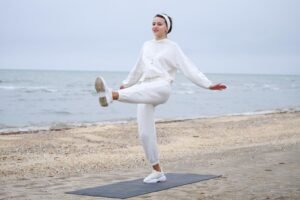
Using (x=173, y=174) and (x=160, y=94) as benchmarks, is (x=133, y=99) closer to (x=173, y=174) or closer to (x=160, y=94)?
(x=160, y=94)

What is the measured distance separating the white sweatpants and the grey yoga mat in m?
0.37

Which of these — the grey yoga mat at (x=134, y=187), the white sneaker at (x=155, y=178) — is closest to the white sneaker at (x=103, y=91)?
the grey yoga mat at (x=134, y=187)

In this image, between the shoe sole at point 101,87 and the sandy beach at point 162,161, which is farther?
the sandy beach at point 162,161

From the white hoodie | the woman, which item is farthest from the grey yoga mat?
the white hoodie

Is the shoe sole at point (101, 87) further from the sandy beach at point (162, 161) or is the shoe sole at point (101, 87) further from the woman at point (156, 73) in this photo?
the sandy beach at point (162, 161)

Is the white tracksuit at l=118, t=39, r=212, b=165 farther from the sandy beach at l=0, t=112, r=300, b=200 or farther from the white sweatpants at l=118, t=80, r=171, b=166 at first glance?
the sandy beach at l=0, t=112, r=300, b=200

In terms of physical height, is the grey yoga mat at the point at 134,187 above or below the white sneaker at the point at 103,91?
below

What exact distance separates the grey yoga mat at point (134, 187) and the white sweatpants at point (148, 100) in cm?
37

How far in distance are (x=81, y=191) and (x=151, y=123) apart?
120cm

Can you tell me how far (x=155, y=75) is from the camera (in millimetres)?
6402

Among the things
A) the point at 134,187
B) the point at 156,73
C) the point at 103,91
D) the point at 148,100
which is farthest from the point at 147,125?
the point at 103,91

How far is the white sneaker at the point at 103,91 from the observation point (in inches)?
219

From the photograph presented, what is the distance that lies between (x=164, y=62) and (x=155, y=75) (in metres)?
0.24

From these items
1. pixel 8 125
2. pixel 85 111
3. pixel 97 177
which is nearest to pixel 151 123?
pixel 97 177
